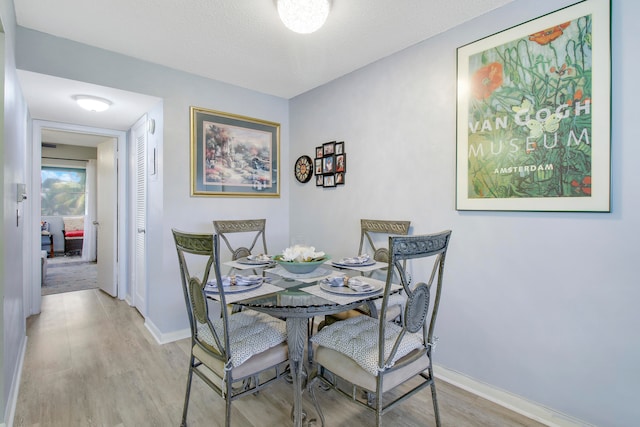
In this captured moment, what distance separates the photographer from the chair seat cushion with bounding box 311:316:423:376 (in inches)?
57.2

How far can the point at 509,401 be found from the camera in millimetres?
1985

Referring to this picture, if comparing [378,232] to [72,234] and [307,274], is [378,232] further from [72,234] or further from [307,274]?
[72,234]

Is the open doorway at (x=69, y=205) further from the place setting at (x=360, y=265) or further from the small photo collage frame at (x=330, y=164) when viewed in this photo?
the place setting at (x=360, y=265)

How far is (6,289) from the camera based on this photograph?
5.57ft

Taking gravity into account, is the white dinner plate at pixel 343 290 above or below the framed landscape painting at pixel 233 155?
below

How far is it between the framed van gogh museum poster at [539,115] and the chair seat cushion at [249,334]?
4.90 ft

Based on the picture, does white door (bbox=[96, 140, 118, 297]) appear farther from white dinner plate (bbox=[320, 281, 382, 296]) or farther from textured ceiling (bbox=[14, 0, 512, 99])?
white dinner plate (bbox=[320, 281, 382, 296])

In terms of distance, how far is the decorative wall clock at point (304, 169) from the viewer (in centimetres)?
350

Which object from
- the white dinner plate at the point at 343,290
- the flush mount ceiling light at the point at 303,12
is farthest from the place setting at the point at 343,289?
the flush mount ceiling light at the point at 303,12

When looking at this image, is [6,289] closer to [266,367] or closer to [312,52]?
[266,367]

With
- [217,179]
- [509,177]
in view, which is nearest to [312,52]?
[217,179]

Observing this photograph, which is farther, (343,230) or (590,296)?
(343,230)

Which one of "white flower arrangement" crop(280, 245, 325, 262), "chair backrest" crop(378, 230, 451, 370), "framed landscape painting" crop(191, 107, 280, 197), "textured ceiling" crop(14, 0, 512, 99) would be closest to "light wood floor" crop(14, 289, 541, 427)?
"chair backrest" crop(378, 230, 451, 370)

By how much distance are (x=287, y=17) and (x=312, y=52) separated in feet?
2.59
